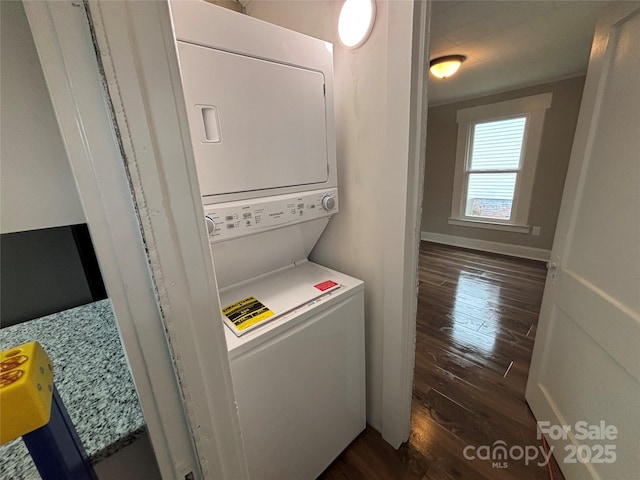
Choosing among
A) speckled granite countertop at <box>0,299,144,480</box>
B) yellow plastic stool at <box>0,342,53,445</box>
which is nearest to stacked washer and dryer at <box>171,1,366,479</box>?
speckled granite countertop at <box>0,299,144,480</box>

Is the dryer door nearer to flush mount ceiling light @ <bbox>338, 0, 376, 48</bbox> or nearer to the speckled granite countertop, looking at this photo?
flush mount ceiling light @ <bbox>338, 0, 376, 48</bbox>

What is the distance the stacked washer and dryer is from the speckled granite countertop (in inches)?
11.2

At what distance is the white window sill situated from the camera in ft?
12.4

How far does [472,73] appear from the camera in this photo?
9.42 ft

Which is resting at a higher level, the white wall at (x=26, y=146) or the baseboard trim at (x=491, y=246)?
the white wall at (x=26, y=146)

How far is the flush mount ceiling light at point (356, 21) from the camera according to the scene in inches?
37.9

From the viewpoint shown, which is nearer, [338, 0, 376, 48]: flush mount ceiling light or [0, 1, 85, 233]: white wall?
[0, 1, 85, 233]: white wall

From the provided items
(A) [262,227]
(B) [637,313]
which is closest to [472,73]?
(B) [637,313]

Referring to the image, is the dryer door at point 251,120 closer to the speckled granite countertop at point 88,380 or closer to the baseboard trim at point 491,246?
the speckled granite countertop at point 88,380

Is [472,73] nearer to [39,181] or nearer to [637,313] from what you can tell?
[637,313]

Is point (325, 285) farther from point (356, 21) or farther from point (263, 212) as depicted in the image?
point (356, 21)

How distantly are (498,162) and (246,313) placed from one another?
4339mm

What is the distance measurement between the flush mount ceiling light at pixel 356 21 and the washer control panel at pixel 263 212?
1.97 feet

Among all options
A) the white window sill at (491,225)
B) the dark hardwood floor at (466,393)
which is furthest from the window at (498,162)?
the dark hardwood floor at (466,393)
